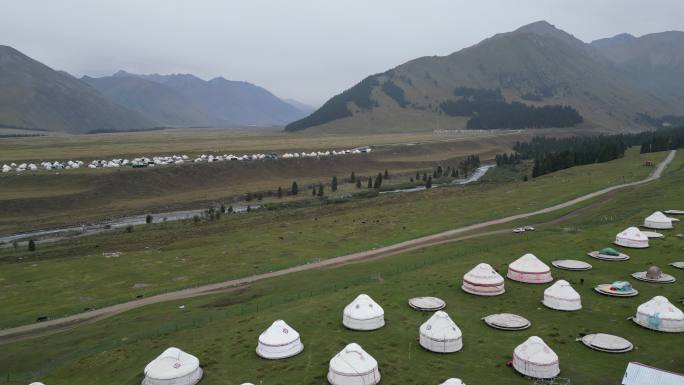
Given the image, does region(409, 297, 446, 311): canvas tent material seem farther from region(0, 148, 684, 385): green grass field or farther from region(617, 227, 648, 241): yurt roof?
region(617, 227, 648, 241): yurt roof

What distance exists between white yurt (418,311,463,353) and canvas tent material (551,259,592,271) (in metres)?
25.4

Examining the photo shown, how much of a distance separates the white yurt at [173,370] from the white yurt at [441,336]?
18802 millimetres

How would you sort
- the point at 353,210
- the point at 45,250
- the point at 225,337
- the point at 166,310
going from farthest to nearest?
the point at 353,210 < the point at 45,250 < the point at 166,310 < the point at 225,337

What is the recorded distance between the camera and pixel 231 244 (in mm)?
97188

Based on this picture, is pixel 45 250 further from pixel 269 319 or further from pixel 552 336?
pixel 552 336

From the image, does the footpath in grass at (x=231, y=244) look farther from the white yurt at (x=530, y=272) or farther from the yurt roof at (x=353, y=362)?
the yurt roof at (x=353, y=362)

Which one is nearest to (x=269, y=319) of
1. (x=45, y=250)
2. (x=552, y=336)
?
(x=552, y=336)

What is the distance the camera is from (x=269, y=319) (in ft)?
164

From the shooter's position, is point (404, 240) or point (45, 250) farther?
point (45, 250)

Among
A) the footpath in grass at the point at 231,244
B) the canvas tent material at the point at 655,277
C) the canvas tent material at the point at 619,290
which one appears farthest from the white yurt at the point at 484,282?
the footpath in grass at the point at 231,244

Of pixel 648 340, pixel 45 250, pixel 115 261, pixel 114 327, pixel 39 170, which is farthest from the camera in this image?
pixel 39 170

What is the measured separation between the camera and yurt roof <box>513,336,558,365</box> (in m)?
35.3

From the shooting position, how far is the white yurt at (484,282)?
52.3 metres

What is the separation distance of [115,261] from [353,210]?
6167cm
